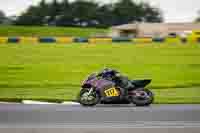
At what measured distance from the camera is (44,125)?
11242 mm

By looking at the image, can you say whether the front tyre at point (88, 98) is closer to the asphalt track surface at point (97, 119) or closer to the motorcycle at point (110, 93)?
the motorcycle at point (110, 93)

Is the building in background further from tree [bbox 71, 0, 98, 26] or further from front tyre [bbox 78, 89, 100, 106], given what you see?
front tyre [bbox 78, 89, 100, 106]

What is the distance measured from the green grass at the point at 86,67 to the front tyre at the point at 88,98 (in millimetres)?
2449

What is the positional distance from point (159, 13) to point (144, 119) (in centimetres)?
7879

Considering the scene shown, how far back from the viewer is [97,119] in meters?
12.3

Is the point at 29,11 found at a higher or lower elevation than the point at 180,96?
higher

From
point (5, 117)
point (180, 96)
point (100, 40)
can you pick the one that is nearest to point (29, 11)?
point (100, 40)

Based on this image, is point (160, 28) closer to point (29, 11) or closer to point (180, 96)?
point (29, 11)

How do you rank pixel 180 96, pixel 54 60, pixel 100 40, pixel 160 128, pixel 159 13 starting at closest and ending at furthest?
pixel 160 128 → pixel 180 96 → pixel 54 60 → pixel 100 40 → pixel 159 13

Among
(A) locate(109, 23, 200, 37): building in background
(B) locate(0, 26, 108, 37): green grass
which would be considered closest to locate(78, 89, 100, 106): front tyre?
(B) locate(0, 26, 108, 37): green grass

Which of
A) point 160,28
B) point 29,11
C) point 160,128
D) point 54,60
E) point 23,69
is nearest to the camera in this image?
point 160,128

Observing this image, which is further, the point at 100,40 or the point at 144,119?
the point at 100,40

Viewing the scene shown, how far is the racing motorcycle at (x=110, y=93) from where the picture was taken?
52.4 feet

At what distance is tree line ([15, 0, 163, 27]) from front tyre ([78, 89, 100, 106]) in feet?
172
